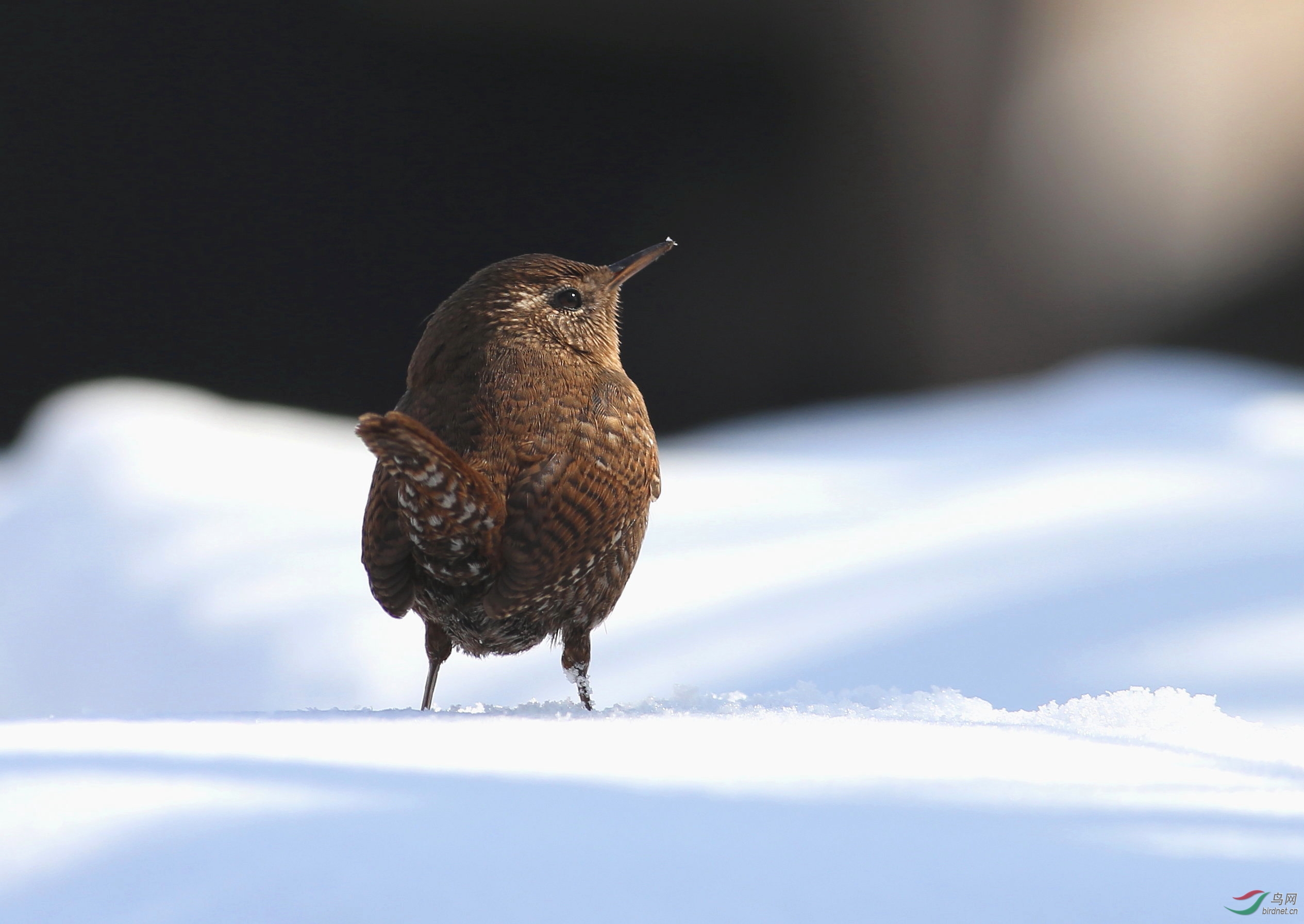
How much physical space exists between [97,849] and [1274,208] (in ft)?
24.5

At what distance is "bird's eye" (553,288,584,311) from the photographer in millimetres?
2326

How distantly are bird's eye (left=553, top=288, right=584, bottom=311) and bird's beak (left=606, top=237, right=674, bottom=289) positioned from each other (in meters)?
0.11

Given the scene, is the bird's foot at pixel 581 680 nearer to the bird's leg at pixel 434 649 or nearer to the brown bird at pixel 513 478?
the brown bird at pixel 513 478

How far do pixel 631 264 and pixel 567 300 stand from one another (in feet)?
0.67

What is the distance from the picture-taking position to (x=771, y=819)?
138 cm

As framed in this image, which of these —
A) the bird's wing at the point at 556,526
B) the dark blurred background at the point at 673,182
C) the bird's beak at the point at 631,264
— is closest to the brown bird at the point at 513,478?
the bird's wing at the point at 556,526

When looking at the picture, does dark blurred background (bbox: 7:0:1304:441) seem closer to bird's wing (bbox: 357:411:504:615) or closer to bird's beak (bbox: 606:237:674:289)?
bird's beak (bbox: 606:237:674:289)

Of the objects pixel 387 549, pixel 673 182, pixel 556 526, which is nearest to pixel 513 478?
pixel 556 526

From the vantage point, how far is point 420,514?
6.33 ft

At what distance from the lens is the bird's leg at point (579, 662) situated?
226 centimetres

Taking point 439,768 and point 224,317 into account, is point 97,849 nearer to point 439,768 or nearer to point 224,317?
point 439,768

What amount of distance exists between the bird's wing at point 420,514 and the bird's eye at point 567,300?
46 centimetres

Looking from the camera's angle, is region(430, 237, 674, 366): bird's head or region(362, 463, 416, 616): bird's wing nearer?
region(362, 463, 416, 616): bird's wing

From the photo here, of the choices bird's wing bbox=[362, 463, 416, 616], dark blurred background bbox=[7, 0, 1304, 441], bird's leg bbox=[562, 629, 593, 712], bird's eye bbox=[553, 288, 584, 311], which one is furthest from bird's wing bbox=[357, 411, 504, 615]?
dark blurred background bbox=[7, 0, 1304, 441]
